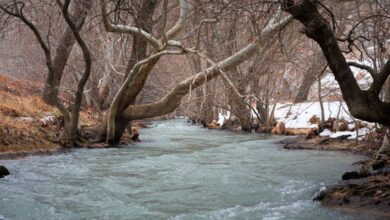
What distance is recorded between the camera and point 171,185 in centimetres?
833

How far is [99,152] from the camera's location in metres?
13.7

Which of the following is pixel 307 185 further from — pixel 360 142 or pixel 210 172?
pixel 360 142

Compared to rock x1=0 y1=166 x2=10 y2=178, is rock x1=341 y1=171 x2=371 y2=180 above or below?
above

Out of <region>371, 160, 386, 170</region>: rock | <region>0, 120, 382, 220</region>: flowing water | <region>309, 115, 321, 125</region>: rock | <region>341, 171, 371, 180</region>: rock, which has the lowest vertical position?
<region>0, 120, 382, 220</region>: flowing water

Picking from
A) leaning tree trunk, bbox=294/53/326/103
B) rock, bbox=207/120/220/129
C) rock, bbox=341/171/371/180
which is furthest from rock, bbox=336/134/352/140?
rock, bbox=207/120/220/129

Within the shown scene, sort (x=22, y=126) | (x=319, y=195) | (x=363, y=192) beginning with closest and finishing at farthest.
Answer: (x=363, y=192)
(x=319, y=195)
(x=22, y=126)

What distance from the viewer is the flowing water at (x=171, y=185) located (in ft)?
20.7

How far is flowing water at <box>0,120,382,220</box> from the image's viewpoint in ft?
20.7

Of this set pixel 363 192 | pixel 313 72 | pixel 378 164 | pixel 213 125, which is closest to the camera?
pixel 363 192

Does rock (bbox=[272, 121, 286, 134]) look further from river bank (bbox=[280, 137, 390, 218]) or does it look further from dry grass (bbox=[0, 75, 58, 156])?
river bank (bbox=[280, 137, 390, 218])

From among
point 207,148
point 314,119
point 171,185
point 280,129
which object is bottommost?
point 171,185

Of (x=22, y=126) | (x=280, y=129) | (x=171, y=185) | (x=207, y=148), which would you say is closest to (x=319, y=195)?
(x=171, y=185)

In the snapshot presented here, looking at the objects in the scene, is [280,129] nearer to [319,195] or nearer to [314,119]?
[314,119]

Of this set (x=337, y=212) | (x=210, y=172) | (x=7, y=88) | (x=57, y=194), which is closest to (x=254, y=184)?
(x=210, y=172)
